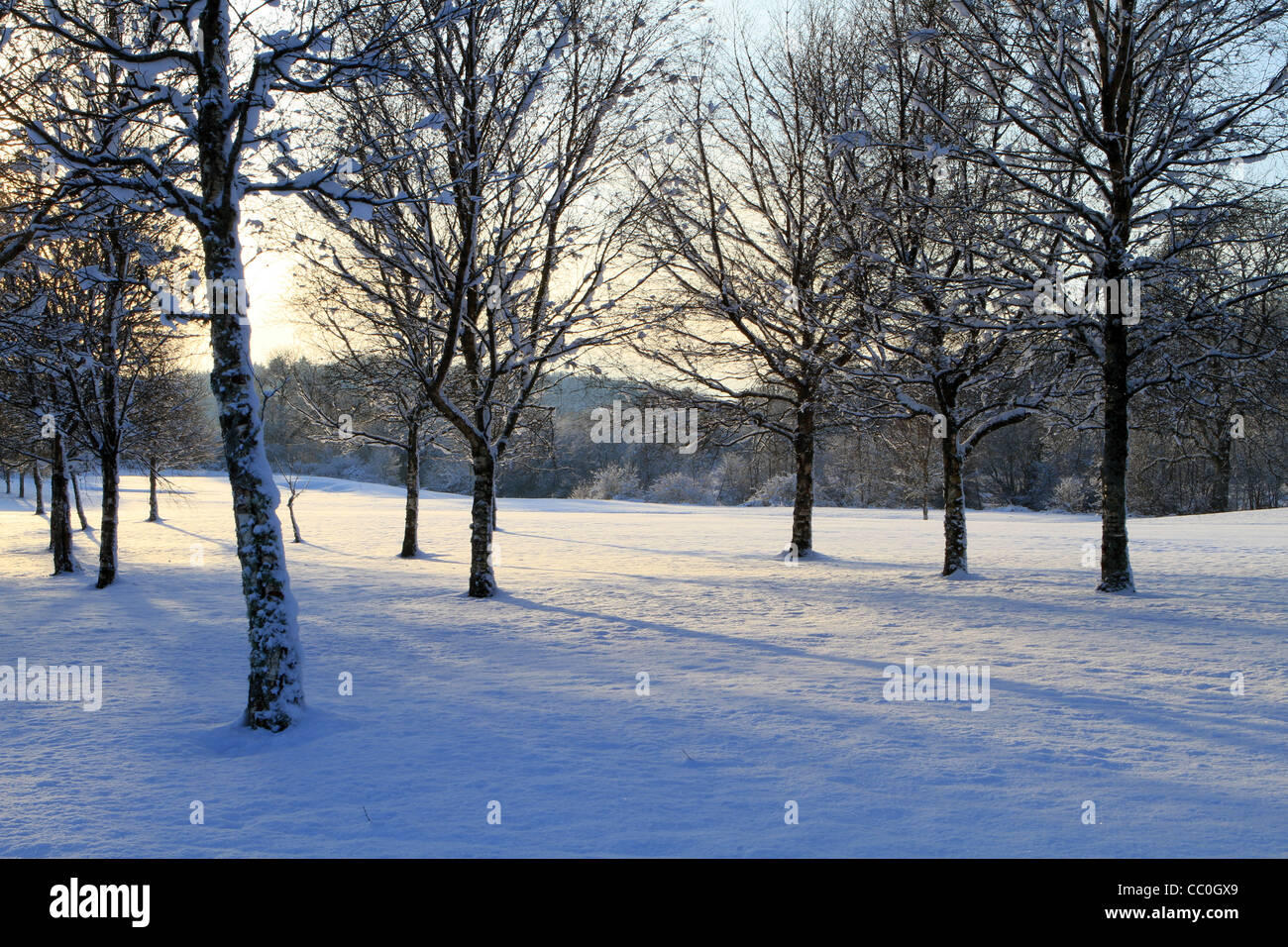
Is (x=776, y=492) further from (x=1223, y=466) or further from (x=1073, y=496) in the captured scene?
(x=1223, y=466)

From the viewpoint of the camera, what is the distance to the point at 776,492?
5444cm

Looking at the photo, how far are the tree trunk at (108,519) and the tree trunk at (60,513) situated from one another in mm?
2334

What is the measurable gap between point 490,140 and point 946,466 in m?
9.11

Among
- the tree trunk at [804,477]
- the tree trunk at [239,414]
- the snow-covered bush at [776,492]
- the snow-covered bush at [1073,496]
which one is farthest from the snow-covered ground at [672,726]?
the snow-covered bush at [776,492]

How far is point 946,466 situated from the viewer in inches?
502

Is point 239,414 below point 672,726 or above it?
above

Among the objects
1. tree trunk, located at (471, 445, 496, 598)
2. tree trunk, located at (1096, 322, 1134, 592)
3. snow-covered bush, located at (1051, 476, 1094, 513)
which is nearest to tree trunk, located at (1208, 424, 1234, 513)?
snow-covered bush, located at (1051, 476, 1094, 513)

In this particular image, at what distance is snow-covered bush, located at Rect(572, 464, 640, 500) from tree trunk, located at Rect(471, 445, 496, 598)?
4843 centimetres

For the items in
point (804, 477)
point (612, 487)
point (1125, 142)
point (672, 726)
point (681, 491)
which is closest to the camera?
point (672, 726)

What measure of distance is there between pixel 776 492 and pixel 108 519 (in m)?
45.7

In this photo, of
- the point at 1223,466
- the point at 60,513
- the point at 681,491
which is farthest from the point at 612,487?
the point at 60,513

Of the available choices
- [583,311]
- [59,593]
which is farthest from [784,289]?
[59,593]

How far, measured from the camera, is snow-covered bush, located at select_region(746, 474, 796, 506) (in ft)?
175

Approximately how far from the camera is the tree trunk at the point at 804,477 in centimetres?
1575
